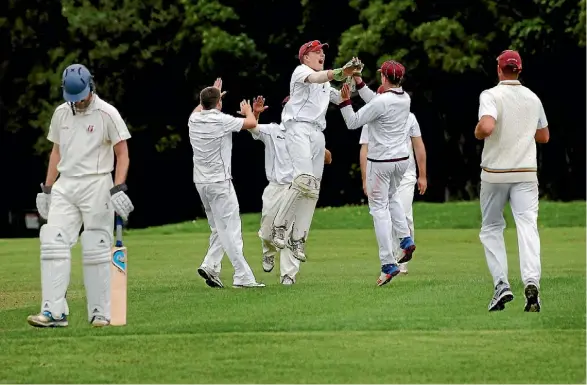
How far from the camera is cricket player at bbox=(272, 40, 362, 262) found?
53.7ft

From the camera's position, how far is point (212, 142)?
54.3 feet

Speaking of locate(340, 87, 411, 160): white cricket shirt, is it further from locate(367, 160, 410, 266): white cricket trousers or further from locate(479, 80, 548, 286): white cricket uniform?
locate(479, 80, 548, 286): white cricket uniform

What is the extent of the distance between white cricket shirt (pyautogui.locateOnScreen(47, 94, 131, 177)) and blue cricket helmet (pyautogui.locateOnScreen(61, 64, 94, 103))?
0.18 metres

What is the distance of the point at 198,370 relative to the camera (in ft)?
35.7

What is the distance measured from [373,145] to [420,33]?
2674 centimetres

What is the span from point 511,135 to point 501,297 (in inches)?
55.2

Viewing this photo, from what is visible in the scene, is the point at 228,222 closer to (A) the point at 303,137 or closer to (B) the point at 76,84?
(A) the point at 303,137

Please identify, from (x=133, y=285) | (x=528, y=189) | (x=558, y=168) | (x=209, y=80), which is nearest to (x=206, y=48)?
(x=209, y=80)

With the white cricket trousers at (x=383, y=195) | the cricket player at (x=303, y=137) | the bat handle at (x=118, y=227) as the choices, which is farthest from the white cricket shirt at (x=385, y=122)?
the bat handle at (x=118, y=227)

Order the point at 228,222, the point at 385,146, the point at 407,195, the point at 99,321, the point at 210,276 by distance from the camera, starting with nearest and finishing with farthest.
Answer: the point at 99,321 → the point at 385,146 → the point at 228,222 → the point at 210,276 → the point at 407,195

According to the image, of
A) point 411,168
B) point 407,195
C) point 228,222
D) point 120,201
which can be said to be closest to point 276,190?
point 228,222

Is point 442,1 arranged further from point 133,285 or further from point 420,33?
point 133,285

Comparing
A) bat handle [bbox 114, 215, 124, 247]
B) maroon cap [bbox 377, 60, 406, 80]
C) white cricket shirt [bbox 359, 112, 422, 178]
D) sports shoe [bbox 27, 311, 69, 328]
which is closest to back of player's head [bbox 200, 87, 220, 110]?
white cricket shirt [bbox 359, 112, 422, 178]

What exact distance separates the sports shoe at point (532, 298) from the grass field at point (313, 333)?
12 centimetres
